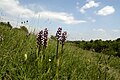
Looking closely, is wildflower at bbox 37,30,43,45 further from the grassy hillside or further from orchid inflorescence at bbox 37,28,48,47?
the grassy hillside

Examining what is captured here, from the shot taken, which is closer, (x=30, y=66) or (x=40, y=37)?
(x=40, y=37)

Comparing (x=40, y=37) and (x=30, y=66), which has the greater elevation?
(x=40, y=37)

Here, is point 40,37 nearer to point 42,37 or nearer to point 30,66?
point 42,37

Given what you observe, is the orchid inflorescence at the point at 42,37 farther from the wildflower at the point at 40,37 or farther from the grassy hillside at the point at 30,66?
the grassy hillside at the point at 30,66

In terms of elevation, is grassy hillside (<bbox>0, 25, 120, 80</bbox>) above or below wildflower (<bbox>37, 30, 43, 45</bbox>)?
below

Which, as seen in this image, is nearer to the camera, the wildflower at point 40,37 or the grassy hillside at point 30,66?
the wildflower at point 40,37

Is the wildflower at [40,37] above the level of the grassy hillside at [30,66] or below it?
above

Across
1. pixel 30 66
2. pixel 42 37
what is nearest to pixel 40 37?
pixel 42 37

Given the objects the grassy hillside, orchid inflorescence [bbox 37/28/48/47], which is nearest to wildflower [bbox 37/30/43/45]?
orchid inflorescence [bbox 37/28/48/47]

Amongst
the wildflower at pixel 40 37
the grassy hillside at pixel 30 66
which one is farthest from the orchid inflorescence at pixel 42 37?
the grassy hillside at pixel 30 66

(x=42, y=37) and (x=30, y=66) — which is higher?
(x=42, y=37)

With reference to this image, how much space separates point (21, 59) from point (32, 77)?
2.18 feet

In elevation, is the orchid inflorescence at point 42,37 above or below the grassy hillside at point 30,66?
above

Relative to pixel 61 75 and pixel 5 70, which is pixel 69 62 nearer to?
pixel 61 75
